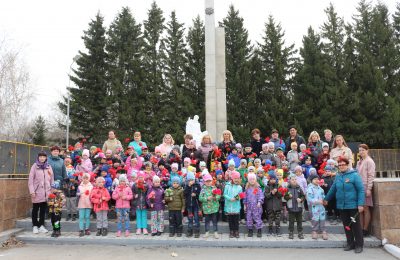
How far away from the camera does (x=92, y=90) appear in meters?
31.8

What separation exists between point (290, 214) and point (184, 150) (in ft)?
11.3

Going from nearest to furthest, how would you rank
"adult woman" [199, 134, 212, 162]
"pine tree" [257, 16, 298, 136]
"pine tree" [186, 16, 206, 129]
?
"adult woman" [199, 134, 212, 162]
"pine tree" [257, 16, 298, 136]
"pine tree" [186, 16, 206, 129]

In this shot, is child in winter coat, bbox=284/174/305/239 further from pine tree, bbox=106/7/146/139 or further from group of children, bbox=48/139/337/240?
pine tree, bbox=106/7/146/139

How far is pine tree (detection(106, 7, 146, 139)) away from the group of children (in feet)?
72.1

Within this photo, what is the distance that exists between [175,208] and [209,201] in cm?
77

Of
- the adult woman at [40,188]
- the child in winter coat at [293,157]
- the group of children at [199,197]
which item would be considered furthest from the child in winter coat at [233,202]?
the adult woman at [40,188]

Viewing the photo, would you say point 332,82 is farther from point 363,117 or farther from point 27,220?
point 27,220

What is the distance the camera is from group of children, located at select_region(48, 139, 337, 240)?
7.61 m

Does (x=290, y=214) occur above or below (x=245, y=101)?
below

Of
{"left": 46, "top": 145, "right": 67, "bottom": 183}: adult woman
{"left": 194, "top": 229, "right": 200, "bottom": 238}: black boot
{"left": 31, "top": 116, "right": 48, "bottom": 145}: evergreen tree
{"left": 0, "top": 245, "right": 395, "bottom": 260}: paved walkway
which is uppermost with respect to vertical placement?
{"left": 31, "top": 116, "right": 48, "bottom": 145}: evergreen tree

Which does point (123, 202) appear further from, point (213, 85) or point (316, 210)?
point (213, 85)

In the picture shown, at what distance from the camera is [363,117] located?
27.8 meters

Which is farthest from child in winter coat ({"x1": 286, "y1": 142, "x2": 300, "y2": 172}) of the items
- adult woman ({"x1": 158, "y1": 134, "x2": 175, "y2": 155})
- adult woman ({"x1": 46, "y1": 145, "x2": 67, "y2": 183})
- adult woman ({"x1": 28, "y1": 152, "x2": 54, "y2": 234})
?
adult woman ({"x1": 28, "y1": 152, "x2": 54, "y2": 234})

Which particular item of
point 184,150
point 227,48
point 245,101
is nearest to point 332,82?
point 245,101
